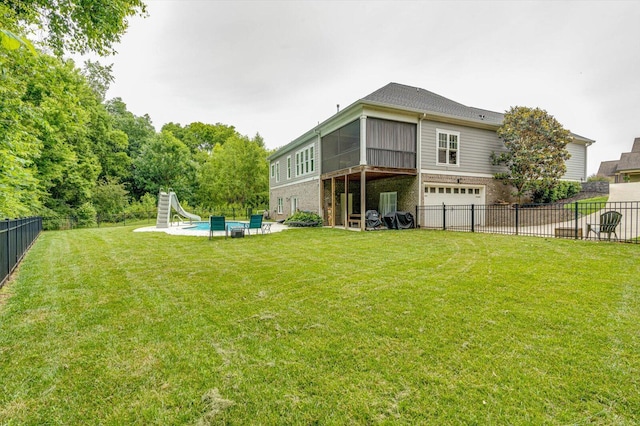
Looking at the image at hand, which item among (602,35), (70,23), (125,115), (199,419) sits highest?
(125,115)

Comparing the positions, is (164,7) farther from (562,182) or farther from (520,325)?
(562,182)

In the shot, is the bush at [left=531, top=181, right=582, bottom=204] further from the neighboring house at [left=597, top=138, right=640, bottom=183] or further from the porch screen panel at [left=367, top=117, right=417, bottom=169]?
the neighboring house at [left=597, top=138, right=640, bottom=183]

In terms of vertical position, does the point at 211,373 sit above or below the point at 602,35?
below

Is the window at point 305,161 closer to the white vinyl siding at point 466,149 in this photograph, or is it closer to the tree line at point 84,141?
the white vinyl siding at point 466,149

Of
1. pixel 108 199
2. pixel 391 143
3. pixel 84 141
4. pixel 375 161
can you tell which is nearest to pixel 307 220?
pixel 375 161

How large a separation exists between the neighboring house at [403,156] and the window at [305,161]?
0.07 metres

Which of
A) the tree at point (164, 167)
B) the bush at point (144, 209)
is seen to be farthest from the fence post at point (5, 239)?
the tree at point (164, 167)

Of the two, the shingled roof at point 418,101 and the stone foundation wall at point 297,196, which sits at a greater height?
the shingled roof at point 418,101

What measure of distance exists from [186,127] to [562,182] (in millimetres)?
47719

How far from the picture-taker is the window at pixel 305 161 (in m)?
17.6

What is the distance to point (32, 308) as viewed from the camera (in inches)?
149

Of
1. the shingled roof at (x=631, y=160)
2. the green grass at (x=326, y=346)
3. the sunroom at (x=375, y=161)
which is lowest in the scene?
the green grass at (x=326, y=346)

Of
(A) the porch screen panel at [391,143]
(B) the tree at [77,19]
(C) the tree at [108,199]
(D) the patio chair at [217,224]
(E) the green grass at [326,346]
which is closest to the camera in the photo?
(E) the green grass at [326,346]

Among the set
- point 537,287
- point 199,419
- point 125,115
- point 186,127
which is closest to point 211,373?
point 199,419
